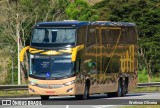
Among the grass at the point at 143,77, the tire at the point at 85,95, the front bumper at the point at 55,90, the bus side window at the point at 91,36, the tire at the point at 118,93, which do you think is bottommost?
the grass at the point at 143,77

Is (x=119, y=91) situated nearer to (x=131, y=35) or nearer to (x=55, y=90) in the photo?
(x=131, y=35)

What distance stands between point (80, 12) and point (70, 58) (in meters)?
40.6

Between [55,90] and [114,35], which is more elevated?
[114,35]

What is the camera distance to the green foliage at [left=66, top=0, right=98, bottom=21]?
226ft

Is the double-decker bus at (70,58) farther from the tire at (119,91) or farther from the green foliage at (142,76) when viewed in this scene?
the green foliage at (142,76)

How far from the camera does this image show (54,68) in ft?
101

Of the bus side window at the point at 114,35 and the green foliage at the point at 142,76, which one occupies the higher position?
the bus side window at the point at 114,35

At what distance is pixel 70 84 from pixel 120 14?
5310 centimetres

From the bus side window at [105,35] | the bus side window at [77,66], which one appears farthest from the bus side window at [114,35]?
the bus side window at [77,66]

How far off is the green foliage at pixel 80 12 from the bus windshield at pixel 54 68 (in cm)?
3726

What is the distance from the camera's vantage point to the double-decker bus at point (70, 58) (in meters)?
30.6

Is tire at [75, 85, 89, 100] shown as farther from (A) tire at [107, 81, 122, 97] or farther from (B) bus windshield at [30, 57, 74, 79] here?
(A) tire at [107, 81, 122, 97]

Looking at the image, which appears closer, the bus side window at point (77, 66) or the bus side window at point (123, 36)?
the bus side window at point (77, 66)

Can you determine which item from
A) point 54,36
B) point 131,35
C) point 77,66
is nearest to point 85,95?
A: point 77,66
